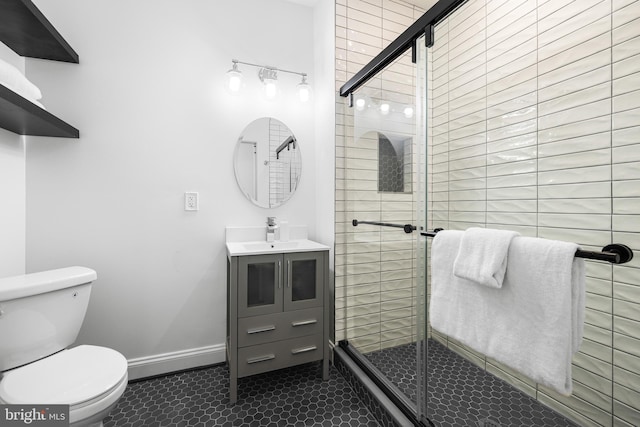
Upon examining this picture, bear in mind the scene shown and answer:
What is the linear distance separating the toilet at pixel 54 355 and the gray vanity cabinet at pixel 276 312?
1.84 feet

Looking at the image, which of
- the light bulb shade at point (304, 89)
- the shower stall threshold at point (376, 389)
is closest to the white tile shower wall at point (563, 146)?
the shower stall threshold at point (376, 389)

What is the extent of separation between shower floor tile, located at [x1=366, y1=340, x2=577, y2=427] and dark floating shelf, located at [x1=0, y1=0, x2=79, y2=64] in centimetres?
231

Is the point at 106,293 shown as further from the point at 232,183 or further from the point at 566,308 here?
the point at 566,308

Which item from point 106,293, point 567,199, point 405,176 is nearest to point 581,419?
point 567,199

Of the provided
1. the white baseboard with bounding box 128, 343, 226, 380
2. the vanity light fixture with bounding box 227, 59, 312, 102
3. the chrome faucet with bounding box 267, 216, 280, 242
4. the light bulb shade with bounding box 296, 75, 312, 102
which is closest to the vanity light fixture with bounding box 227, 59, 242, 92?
the vanity light fixture with bounding box 227, 59, 312, 102

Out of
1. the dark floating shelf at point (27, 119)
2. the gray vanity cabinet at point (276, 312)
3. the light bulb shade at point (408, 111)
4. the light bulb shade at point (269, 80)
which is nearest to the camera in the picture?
the dark floating shelf at point (27, 119)

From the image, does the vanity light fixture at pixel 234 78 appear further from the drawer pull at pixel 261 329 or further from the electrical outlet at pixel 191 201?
the drawer pull at pixel 261 329

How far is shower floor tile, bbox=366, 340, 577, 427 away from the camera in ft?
3.46

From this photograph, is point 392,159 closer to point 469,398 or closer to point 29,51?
point 469,398

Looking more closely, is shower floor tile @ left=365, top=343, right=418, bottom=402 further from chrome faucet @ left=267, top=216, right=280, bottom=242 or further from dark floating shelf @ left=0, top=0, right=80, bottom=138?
dark floating shelf @ left=0, top=0, right=80, bottom=138

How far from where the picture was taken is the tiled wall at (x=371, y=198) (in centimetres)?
146

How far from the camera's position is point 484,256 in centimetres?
93

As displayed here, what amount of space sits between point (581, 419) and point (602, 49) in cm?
118

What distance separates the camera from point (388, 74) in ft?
5.16
